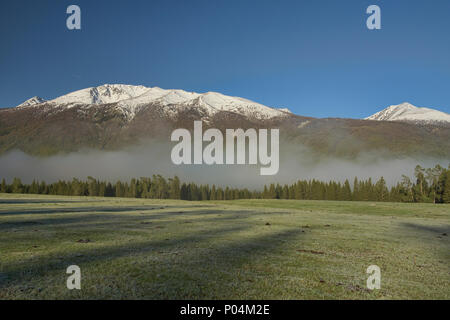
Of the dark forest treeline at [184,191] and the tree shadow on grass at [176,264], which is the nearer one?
the tree shadow on grass at [176,264]

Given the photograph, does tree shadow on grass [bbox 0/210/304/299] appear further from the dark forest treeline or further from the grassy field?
the dark forest treeline

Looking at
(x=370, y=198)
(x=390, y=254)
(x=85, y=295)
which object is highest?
(x=85, y=295)

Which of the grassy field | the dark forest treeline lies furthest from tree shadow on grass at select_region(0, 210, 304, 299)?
the dark forest treeline

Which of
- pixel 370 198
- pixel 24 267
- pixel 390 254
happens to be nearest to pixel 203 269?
pixel 24 267

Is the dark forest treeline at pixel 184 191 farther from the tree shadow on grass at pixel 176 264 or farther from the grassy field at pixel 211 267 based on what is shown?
the tree shadow on grass at pixel 176 264

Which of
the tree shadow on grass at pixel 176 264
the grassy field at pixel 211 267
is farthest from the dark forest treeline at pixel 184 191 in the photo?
the tree shadow on grass at pixel 176 264

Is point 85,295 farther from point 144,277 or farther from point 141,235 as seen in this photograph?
point 141,235

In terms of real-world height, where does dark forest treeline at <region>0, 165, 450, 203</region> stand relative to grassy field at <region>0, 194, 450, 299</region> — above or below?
below

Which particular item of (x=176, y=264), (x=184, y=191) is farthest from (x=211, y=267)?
(x=184, y=191)

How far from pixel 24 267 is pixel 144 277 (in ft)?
16.3

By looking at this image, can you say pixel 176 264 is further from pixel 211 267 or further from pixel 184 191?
pixel 184 191

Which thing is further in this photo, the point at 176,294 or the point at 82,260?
the point at 82,260

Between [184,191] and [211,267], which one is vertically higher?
[211,267]
